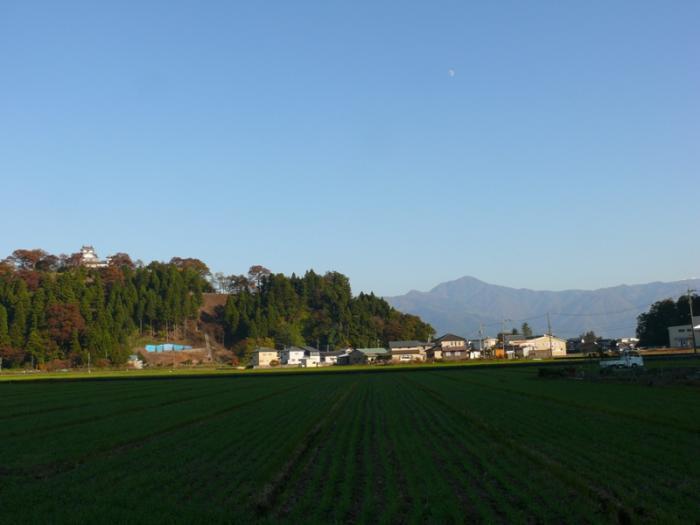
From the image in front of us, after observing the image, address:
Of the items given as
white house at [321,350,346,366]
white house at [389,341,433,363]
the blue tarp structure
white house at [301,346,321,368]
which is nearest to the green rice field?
white house at [301,346,321,368]

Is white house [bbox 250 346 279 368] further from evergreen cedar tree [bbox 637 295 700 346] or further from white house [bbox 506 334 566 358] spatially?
evergreen cedar tree [bbox 637 295 700 346]

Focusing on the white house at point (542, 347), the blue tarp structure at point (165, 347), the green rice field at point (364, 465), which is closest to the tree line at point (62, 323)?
the blue tarp structure at point (165, 347)

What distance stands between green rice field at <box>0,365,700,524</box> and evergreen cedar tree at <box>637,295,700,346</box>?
133m

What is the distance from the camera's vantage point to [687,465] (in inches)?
619

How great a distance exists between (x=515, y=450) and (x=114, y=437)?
14486mm

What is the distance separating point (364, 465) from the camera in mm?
17234

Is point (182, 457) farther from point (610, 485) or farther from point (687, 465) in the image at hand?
point (687, 465)

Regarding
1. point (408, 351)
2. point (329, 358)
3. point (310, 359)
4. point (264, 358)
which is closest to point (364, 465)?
point (310, 359)

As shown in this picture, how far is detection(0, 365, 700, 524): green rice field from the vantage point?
1245cm

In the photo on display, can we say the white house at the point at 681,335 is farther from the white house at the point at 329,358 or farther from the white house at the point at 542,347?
the white house at the point at 329,358

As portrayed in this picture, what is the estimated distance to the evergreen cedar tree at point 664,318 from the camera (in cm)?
15112

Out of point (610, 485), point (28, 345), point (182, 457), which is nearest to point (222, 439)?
point (182, 457)

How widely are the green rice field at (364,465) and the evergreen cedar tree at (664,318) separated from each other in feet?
435

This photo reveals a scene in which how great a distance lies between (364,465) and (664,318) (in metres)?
155
